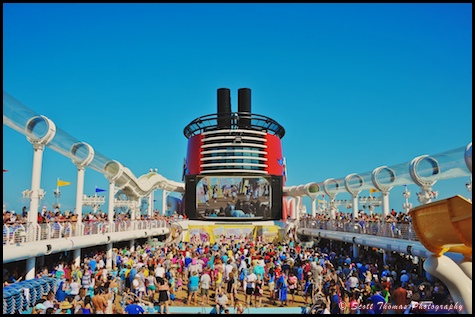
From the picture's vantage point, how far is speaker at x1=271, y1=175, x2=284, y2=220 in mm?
37719

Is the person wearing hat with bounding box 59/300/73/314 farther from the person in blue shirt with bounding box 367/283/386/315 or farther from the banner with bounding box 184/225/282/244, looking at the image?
the banner with bounding box 184/225/282/244

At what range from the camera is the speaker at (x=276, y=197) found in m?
37.7

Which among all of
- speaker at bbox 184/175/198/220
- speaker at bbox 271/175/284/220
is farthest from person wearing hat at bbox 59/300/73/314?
speaker at bbox 271/175/284/220

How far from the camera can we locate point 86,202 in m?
42.4

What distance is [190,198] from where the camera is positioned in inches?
1479

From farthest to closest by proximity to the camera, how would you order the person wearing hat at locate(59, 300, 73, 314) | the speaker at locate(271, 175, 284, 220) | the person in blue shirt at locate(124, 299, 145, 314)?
1. the speaker at locate(271, 175, 284, 220)
2. the person wearing hat at locate(59, 300, 73, 314)
3. the person in blue shirt at locate(124, 299, 145, 314)

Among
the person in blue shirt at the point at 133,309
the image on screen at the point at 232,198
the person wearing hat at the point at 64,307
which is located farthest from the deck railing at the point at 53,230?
the image on screen at the point at 232,198

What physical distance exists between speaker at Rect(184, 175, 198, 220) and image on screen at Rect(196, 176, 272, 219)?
349 mm

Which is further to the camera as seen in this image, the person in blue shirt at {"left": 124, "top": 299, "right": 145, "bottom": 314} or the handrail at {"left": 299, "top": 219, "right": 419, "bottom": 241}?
the handrail at {"left": 299, "top": 219, "right": 419, "bottom": 241}

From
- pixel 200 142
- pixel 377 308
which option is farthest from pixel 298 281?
pixel 200 142

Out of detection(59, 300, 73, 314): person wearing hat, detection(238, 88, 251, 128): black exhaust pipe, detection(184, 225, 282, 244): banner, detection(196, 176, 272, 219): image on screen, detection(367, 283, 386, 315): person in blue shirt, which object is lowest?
detection(59, 300, 73, 314): person wearing hat

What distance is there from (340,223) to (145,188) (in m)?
12.7

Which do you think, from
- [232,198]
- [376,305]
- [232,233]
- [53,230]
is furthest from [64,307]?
[232,198]

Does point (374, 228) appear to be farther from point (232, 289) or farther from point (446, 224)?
point (446, 224)
